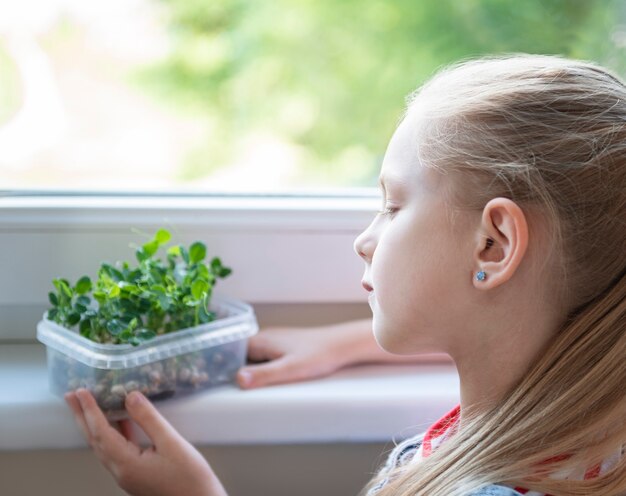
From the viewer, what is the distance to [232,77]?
54.5 inches

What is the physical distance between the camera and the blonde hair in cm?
63

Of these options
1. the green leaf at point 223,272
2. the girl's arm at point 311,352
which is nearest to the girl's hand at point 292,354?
the girl's arm at point 311,352

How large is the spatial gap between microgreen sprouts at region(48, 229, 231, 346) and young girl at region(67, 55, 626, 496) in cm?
21

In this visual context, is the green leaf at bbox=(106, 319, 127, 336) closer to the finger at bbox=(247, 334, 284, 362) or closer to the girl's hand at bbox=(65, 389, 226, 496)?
the girl's hand at bbox=(65, 389, 226, 496)

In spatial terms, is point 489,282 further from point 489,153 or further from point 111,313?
point 111,313

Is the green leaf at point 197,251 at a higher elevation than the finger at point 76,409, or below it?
higher

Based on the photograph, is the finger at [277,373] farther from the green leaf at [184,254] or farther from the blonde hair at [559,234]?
the blonde hair at [559,234]

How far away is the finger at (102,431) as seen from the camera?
802 millimetres

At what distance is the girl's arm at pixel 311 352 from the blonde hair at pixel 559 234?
26 cm

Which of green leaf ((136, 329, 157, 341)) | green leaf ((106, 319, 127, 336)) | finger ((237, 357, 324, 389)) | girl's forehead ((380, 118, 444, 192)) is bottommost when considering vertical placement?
finger ((237, 357, 324, 389))

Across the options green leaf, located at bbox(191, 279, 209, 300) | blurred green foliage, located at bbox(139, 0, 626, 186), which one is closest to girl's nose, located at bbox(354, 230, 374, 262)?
green leaf, located at bbox(191, 279, 209, 300)

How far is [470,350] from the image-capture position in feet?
2.29

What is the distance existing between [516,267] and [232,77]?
84 centimetres

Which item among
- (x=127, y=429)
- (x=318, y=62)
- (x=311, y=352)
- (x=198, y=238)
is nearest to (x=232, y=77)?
(x=318, y=62)
